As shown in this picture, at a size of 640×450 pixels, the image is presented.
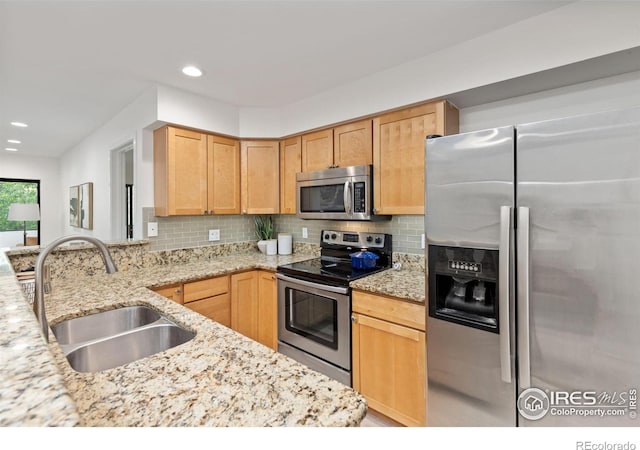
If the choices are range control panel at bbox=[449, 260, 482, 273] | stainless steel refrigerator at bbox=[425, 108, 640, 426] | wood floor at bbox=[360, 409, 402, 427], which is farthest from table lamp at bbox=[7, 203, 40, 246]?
range control panel at bbox=[449, 260, 482, 273]

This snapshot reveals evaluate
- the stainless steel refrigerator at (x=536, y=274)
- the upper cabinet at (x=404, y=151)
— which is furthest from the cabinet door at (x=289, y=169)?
the stainless steel refrigerator at (x=536, y=274)

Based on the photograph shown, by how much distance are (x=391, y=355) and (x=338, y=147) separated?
1707 mm

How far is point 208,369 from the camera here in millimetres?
898

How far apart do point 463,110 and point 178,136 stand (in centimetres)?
232

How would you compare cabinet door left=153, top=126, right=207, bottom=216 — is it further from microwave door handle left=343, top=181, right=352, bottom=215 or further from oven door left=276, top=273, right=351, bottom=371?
microwave door handle left=343, top=181, right=352, bottom=215

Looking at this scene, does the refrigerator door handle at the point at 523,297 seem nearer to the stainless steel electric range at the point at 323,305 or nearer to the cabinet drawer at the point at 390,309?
the cabinet drawer at the point at 390,309

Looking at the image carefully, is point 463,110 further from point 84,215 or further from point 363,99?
point 84,215

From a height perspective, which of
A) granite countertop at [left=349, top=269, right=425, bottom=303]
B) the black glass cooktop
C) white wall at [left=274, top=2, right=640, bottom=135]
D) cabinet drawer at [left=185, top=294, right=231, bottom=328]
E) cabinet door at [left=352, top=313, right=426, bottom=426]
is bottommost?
cabinet door at [left=352, top=313, right=426, bottom=426]

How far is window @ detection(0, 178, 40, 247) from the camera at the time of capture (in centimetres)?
554

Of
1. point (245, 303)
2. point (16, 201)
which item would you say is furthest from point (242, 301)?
point (16, 201)

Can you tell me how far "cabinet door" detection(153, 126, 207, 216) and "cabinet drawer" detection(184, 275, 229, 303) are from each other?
2.14 feet

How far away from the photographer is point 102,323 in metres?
1.54

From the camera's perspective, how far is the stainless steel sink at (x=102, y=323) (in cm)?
142
